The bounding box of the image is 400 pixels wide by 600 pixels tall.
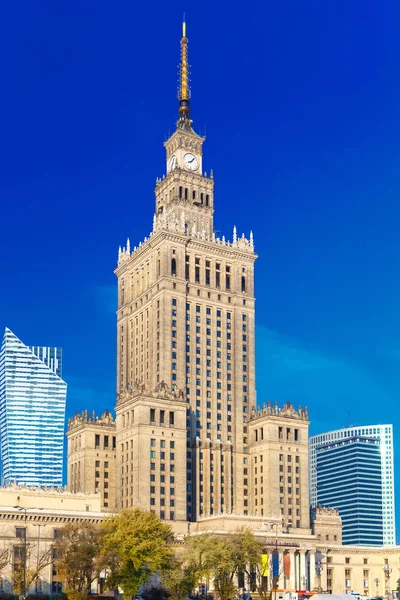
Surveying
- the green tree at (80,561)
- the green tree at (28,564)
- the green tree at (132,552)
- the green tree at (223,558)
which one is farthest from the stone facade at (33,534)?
the green tree at (223,558)

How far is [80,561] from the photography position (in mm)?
156875

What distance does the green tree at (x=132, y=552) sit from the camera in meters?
156

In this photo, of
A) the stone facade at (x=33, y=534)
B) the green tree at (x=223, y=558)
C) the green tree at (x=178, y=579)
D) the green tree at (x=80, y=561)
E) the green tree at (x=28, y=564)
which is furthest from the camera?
the stone facade at (x=33, y=534)

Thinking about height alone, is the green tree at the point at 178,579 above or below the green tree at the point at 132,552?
below

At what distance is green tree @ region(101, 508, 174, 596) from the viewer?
156250 millimetres

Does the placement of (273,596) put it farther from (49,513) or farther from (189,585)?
(49,513)

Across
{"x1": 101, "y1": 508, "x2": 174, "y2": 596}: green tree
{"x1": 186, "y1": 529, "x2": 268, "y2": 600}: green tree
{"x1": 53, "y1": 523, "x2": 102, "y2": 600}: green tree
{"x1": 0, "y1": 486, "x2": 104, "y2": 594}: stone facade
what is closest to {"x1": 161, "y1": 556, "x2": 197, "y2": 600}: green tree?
{"x1": 101, "y1": 508, "x2": 174, "y2": 596}: green tree

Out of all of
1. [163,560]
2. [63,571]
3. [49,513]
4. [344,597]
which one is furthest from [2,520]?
[344,597]

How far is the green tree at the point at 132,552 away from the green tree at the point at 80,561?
2117mm

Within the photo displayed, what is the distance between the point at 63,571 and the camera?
15925 cm

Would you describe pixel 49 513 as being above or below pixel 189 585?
above

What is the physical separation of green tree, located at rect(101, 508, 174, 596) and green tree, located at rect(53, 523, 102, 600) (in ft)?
6.95

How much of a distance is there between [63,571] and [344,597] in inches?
1889

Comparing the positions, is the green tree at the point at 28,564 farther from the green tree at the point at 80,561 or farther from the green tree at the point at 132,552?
the green tree at the point at 132,552
